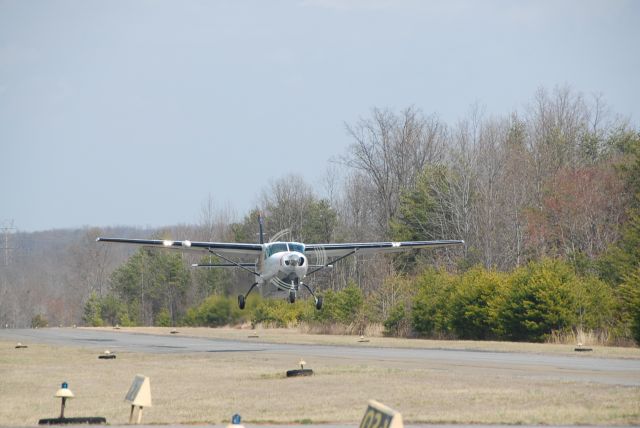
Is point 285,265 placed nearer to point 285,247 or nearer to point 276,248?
point 285,247

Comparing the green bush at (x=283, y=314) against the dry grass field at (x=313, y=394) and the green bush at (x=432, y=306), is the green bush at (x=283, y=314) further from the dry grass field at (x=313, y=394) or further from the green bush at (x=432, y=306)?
the dry grass field at (x=313, y=394)

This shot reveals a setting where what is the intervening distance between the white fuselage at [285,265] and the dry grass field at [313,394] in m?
11.2

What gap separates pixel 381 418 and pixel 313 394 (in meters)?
11.6

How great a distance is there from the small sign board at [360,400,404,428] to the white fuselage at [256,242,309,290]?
108 ft

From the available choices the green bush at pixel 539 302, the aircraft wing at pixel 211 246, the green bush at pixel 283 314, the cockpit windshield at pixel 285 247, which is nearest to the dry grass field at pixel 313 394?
the green bush at pixel 539 302

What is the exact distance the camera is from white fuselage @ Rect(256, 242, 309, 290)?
4262cm

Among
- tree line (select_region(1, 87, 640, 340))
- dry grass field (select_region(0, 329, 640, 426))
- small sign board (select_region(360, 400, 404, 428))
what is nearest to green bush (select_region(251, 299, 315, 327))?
tree line (select_region(1, 87, 640, 340))

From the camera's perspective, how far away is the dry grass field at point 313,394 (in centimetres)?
1648

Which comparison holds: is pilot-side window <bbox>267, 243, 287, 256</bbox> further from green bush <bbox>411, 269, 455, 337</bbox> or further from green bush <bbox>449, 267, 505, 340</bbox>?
green bush <bbox>449, 267, 505, 340</bbox>

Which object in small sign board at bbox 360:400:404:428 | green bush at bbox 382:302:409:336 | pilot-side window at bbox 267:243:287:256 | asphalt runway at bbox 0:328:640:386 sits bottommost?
small sign board at bbox 360:400:404:428

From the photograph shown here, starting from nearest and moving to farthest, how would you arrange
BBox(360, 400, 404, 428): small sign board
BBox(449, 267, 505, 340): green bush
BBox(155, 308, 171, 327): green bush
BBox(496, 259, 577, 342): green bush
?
BBox(360, 400, 404, 428): small sign board, BBox(496, 259, 577, 342): green bush, BBox(449, 267, 505, 340): green bush, BBox(155, 308, 171, 327): green bush

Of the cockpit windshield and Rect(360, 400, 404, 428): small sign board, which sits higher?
the cockpit windshield

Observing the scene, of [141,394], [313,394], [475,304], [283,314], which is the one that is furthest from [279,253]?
[141,394]

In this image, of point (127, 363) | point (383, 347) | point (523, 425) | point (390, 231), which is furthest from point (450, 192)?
point (523, 425)
